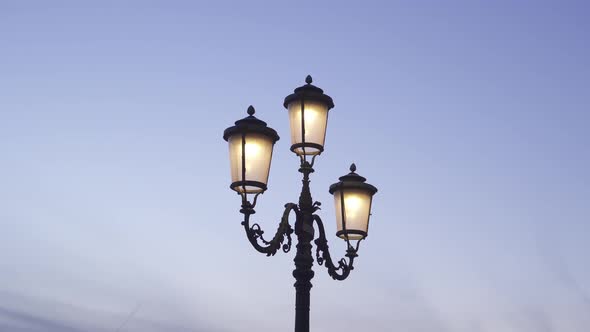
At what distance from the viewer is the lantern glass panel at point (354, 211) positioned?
32.9ft

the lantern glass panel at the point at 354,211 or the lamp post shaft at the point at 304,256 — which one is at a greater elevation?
the lantern glass panel at the point at 354,211

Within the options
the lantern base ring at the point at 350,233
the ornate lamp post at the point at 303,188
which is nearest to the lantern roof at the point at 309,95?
the ornate lamp post at the point at 303,188

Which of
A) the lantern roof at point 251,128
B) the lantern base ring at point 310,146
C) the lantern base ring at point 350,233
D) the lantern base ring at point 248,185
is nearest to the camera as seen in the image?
the lantern base ring at point 248,185

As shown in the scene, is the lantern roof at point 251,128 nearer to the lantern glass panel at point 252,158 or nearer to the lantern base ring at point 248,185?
the lantern glass panel at point 252,158

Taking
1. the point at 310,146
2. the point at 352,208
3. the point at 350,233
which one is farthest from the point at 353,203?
the point at 310,146

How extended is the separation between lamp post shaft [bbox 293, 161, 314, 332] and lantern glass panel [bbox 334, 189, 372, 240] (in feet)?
2.89

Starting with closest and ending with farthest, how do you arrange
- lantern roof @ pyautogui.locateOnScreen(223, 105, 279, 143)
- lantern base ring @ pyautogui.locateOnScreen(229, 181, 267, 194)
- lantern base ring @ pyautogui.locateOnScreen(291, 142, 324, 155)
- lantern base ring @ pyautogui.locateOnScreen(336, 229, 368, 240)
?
lantern base ring @ pyautogui.locateOnScreen(229, 181, 267, 194) → lantern roof @ pyautogui.locateOnScreen(223, 105, 279, 143) → lantern base ring @ pyautogui.locateOnScreen(291, 142, 324, 155) → lantern base ring @ pyautogui.locateOnScreen(336, 229, 368, 240)

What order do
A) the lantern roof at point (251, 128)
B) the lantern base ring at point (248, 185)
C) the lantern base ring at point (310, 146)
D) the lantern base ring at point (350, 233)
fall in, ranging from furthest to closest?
the lantern base ring at point (350, 233), the lantern base ring at point (310, 146), the lantern roof at point (251, 128), the lantern base ring at point (248, 185)

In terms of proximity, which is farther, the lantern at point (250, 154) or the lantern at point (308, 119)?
the lantern at point (308, 119)

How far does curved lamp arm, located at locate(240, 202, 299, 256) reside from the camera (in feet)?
28.5

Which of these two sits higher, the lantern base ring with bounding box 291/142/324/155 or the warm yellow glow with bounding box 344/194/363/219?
the lantern base ring with bounding box 291/142/324/155

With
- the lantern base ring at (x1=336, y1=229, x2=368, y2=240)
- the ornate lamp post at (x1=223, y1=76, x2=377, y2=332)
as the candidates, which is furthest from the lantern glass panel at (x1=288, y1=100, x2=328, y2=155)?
the lantern base ring at (x1=336, y1=229, x2=368, y2=240)

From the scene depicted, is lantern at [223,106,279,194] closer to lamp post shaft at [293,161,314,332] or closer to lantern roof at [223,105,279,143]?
lantern roof at [223,105,279,143]

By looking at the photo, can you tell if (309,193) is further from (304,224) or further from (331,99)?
(331,99)
